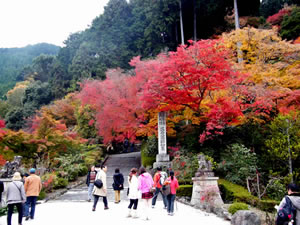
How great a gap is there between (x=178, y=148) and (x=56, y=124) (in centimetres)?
862

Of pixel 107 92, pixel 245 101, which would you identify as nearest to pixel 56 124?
pixel 107 92

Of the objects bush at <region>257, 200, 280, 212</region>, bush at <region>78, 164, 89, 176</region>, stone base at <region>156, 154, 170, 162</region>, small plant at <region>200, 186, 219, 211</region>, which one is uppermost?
stone base at <region>156, 154, 170, 162</region>

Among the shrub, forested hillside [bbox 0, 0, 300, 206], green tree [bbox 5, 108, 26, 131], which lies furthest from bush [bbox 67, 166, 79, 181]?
green tree [bbox 5, 108, 26, 131]

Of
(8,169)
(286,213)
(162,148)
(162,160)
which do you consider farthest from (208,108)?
(286,213)

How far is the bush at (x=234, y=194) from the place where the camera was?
916cm

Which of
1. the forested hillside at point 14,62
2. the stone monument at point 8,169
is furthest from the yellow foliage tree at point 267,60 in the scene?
the forested hillside at point 14,62

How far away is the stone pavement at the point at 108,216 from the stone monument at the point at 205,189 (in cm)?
40

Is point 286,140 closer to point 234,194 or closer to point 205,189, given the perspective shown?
point 234,194

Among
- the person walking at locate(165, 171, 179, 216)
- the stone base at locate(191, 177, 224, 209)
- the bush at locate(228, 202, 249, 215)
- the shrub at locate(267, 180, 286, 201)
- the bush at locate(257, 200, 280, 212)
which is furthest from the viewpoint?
the shrub at locate(267, 180, 286, 201)

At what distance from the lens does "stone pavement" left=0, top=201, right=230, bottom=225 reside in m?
6.94

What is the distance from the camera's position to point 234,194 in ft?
32.2

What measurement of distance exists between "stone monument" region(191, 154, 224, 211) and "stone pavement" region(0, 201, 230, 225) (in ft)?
1.32

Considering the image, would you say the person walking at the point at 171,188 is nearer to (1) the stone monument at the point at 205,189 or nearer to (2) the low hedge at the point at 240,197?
(1) the stone monument at the point at 205,189

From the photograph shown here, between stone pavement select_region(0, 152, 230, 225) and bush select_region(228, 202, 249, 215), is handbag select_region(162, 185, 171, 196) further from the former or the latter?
bush select_region(228, 202, 249, 215)
